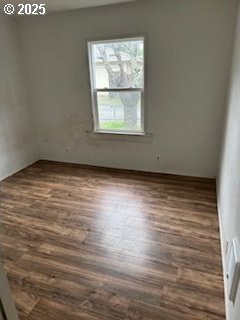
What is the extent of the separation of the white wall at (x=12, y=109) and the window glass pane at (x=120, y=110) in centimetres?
138

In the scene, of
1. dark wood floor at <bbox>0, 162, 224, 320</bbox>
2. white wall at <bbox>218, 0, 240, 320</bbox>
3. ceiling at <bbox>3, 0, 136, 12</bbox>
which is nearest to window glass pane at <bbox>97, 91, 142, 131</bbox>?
dark wood floor at <bbox>0, 162, 224, 320</bbox>

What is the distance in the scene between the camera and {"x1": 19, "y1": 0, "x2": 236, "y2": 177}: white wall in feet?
9.39

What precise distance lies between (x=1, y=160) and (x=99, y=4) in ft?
8.86

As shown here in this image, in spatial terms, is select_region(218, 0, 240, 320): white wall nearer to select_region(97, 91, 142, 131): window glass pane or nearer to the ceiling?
select_region(97, 91, 142, 131): window glass pane

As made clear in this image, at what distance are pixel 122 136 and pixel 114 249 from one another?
1972 mm

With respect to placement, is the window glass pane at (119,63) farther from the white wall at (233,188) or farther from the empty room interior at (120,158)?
the white wall at (233,188)

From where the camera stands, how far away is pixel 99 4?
2986 millimetres

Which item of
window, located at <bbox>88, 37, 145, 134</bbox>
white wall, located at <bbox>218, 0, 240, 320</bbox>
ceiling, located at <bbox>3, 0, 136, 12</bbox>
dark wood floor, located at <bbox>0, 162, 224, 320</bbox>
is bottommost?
dark wood floor, located at <bbox>0, 162, 224, 320</bbox>

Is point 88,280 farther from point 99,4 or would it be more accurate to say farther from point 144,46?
point 99,4

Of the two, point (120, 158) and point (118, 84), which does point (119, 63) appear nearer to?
point (118, 84)

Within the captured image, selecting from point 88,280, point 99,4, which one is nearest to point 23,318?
point 88,280

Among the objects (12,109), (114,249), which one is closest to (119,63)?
(12,109)

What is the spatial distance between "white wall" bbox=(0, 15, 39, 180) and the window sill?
3.95 feet

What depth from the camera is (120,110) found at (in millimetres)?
3545
